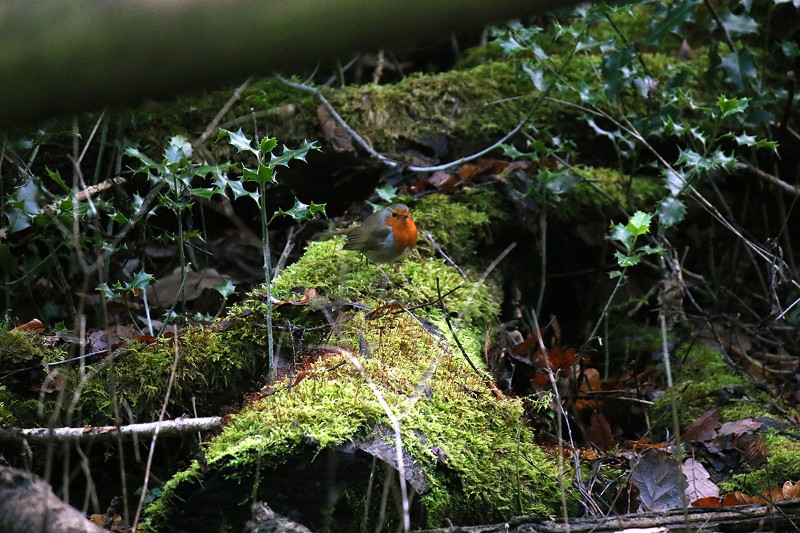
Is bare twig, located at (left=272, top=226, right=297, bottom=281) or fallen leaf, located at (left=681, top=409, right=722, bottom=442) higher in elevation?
bare twig, located at (left=272, top=226, right=297, bottom=281)

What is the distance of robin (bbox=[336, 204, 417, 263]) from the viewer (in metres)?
3.33

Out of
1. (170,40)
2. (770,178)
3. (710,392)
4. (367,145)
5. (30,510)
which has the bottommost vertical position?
(710,392)

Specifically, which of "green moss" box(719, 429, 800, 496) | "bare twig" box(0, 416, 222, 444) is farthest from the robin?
"green moss" box(719, 429, 800, 496)

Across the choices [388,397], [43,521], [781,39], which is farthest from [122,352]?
[781,39]

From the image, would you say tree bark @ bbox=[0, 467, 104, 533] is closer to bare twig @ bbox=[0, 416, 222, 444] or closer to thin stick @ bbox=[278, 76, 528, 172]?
bare twig @ bbox=[0, 416, 222, 444]

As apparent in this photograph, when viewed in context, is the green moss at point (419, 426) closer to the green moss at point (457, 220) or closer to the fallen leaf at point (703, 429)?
the fallen leaf at point (703, 429)

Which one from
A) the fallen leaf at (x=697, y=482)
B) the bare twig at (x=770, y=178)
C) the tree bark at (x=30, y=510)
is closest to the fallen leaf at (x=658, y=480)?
the fallen leaf at (x=697, y=482)

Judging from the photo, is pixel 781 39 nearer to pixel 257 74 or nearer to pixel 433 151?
pixel 433 151

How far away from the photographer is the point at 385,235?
3338 millimetres

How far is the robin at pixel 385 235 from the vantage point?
10.9ft

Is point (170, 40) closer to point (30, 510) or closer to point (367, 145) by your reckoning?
point (30, 510)

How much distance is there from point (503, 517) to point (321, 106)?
2.97m

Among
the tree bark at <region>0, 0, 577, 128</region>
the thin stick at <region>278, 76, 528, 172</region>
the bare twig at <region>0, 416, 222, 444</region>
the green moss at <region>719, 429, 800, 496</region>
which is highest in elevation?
the tree bark at <region>0, 0, 577, 128</region>

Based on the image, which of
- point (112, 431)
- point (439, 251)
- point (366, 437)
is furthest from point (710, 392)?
point (112, 431)
